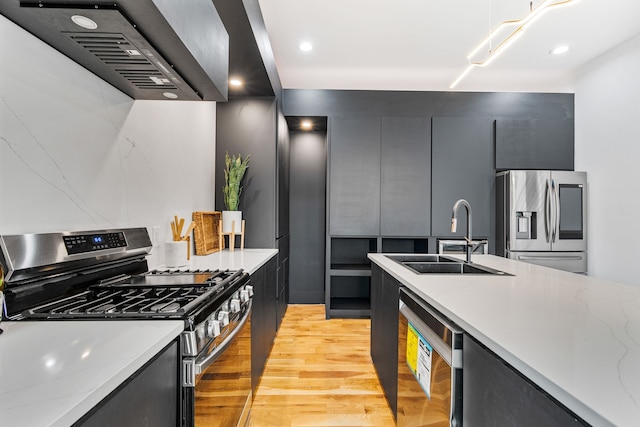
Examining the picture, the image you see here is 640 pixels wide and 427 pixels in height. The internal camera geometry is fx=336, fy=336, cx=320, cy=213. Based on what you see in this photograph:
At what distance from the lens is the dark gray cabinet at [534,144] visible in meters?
3.70

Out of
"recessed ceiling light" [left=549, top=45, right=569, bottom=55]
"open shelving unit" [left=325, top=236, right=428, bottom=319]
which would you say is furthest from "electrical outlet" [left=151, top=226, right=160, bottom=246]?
"recessed ceiling light" [left=549, top=45, right=569, bottom=55]

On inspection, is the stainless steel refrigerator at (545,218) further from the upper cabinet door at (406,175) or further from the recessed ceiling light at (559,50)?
the recessed ceiling light at (559,50)

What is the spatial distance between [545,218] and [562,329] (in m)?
3.16

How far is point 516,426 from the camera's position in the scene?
746 millimetres

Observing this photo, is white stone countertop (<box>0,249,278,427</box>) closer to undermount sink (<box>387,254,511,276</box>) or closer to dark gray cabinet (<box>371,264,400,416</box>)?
dark gray cabinet (<box>371,264,400,416</box>)

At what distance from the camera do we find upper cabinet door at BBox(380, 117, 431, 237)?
372 centimetres

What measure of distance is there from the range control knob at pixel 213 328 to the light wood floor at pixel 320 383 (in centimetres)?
107

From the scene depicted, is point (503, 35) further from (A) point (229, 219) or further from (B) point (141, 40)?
(B) point (141, 40)

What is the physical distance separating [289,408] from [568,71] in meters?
4.52

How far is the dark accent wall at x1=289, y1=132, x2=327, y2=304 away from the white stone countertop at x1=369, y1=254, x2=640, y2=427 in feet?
9.19

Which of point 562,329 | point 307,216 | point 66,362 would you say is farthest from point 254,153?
point 562,329

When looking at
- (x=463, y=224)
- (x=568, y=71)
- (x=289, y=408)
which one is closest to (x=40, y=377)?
(x=289, y=408)

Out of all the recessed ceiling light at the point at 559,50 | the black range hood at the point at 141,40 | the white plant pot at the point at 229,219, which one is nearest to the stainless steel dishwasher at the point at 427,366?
the black range hood at the point at 141,40

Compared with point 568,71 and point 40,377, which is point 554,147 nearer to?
point 568,71
